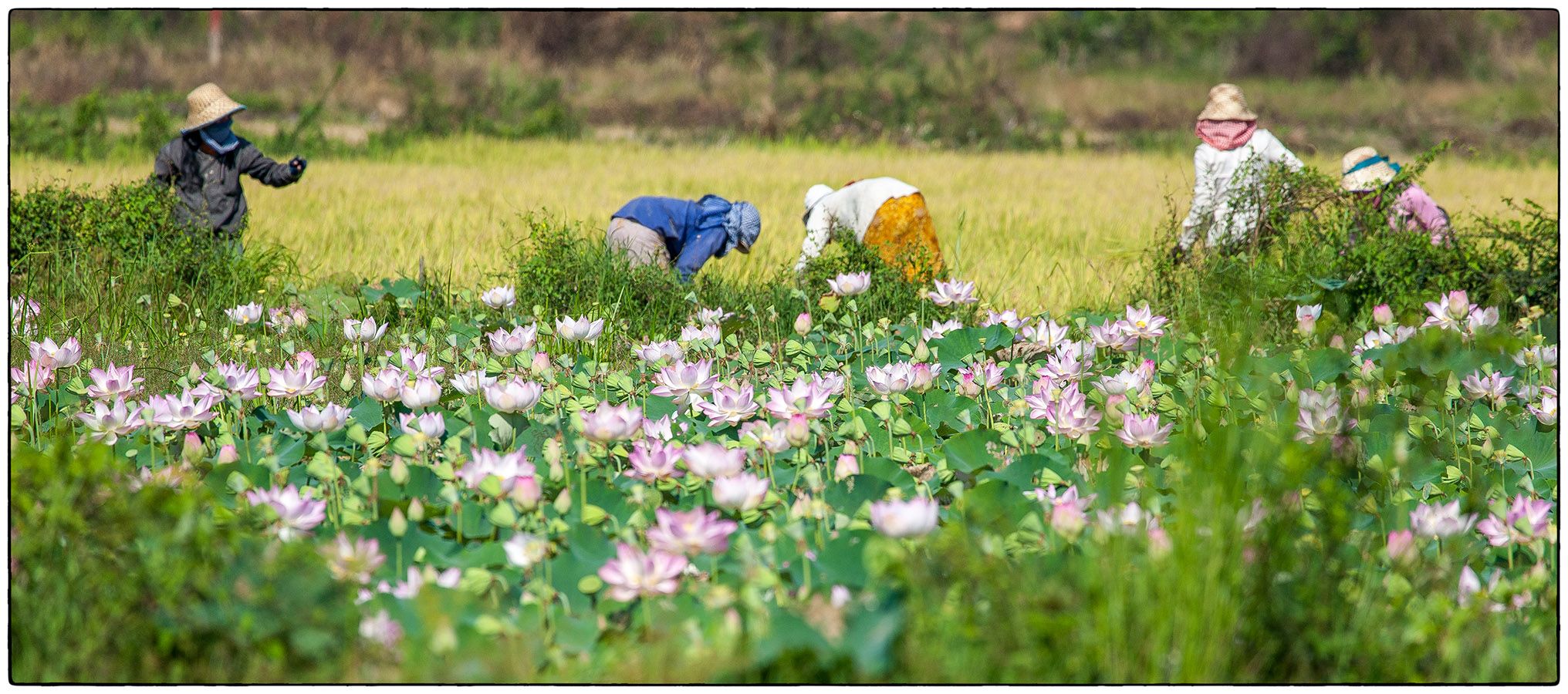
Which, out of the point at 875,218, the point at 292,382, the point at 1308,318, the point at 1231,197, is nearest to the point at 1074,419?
the point at 1308,318

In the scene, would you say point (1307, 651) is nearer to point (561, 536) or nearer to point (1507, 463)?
point (561, 536)

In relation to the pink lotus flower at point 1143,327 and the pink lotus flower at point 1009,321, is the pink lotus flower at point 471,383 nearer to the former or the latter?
the pink lotus flower at point 1009,321

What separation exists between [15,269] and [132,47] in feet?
59.9

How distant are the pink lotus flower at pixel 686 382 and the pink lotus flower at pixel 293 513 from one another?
2.84ft

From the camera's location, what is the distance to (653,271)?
15.1ft

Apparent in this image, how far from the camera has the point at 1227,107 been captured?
→ 596 centimetres

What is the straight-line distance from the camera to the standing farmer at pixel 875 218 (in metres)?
5.38

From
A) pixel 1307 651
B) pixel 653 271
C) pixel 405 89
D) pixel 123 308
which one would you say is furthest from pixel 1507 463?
pixel 405 89

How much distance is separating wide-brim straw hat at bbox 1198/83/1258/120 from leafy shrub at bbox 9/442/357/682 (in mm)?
5072

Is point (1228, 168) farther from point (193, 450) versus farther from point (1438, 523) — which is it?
point (193, 450)

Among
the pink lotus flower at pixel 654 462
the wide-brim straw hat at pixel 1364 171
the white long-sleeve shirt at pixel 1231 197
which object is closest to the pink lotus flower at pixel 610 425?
the pink lotus flower at pixel 654 462

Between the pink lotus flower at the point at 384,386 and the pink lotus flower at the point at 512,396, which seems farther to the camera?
the pink lotus flower at the point at 384,386

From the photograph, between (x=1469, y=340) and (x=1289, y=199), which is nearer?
(x=1469, y=340)

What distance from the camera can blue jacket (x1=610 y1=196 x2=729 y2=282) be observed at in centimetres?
562
